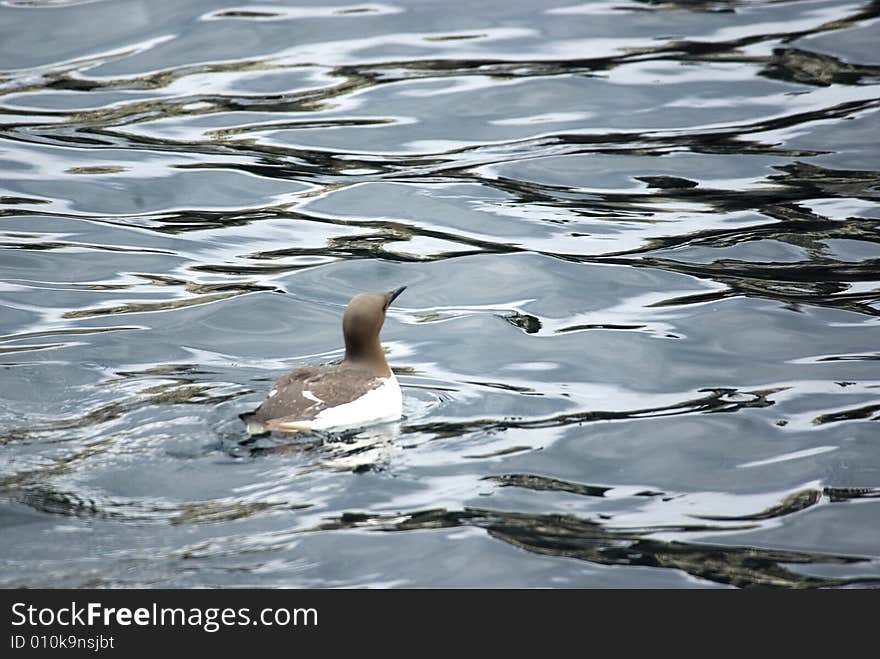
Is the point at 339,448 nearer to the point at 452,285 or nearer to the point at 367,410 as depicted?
the point at 367,410

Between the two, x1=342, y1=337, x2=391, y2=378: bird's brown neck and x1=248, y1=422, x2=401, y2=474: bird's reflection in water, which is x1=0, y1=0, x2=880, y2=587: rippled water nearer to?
x1=248, y1=422, x2=401, y2=474: bird's reflection in water

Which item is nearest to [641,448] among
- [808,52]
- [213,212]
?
[213,212]

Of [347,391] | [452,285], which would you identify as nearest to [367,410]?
[347,391]

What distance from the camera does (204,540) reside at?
6953 millimetres

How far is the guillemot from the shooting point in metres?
8.25

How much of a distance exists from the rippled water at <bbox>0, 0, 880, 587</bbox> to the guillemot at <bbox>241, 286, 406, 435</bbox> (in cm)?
14

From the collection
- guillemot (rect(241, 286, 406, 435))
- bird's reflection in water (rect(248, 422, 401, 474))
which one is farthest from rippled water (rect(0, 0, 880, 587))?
guillemot (rect(241, 286, 406, 435))

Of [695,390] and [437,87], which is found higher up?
[437,87]

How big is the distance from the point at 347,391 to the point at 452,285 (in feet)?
11.0

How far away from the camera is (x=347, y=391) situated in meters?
8.60

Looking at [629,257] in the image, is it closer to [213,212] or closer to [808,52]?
[213,212]

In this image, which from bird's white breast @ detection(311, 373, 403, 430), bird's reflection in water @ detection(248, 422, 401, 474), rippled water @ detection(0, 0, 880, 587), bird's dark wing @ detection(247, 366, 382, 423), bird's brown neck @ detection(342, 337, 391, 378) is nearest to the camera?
rippled water @ detection(0, 0, 880, 587)

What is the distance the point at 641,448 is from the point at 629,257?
3.91m

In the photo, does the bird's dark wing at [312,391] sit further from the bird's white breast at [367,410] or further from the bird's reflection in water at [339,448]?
the bird's reflection in water at [339,448]
